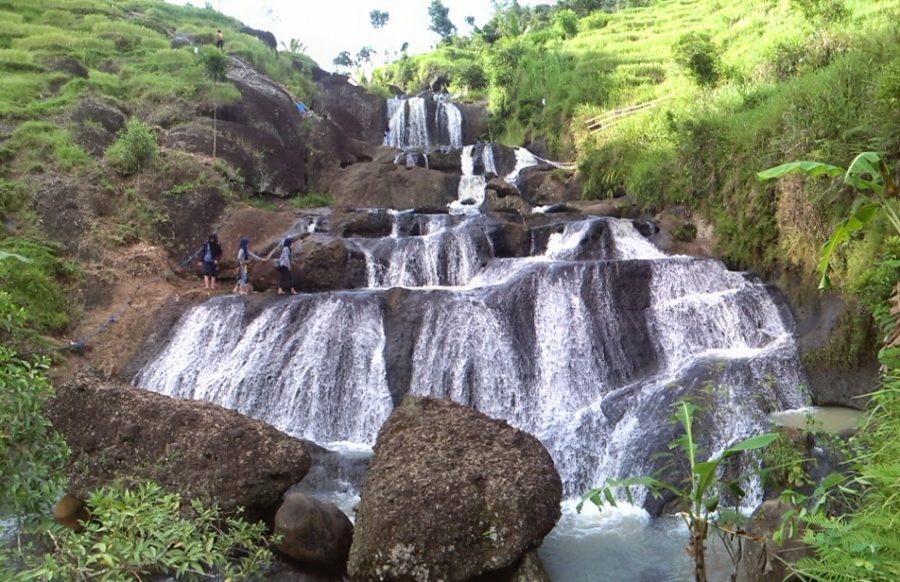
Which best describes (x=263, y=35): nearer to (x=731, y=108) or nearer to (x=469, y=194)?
(x=469, y=194)

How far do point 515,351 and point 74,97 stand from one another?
1863 centimetres

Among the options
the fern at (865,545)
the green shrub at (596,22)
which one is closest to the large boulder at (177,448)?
the fern at (865,545)

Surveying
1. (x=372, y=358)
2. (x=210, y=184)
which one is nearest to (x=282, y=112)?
(x=210, y=184)

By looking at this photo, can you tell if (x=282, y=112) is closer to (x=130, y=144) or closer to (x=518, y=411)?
(x=130, y=144)

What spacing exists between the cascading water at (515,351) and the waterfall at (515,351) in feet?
0.08

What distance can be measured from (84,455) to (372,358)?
539cm

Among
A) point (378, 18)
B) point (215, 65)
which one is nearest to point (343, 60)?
point (378, 18)

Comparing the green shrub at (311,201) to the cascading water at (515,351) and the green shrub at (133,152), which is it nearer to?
the green shrub at (133,152)

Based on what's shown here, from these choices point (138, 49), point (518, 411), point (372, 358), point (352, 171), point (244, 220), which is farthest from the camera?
point (138, 49)

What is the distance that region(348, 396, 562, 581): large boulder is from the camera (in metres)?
5.78

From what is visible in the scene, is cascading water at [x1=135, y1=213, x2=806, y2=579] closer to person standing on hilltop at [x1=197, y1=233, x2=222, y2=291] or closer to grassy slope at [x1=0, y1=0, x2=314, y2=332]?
person standing on hilltop at [x1=197, y1=233, x2=222, y2=291]

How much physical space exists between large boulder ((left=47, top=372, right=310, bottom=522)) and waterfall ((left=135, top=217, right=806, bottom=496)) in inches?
134

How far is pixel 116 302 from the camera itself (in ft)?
49.8

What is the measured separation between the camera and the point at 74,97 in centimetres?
2102
